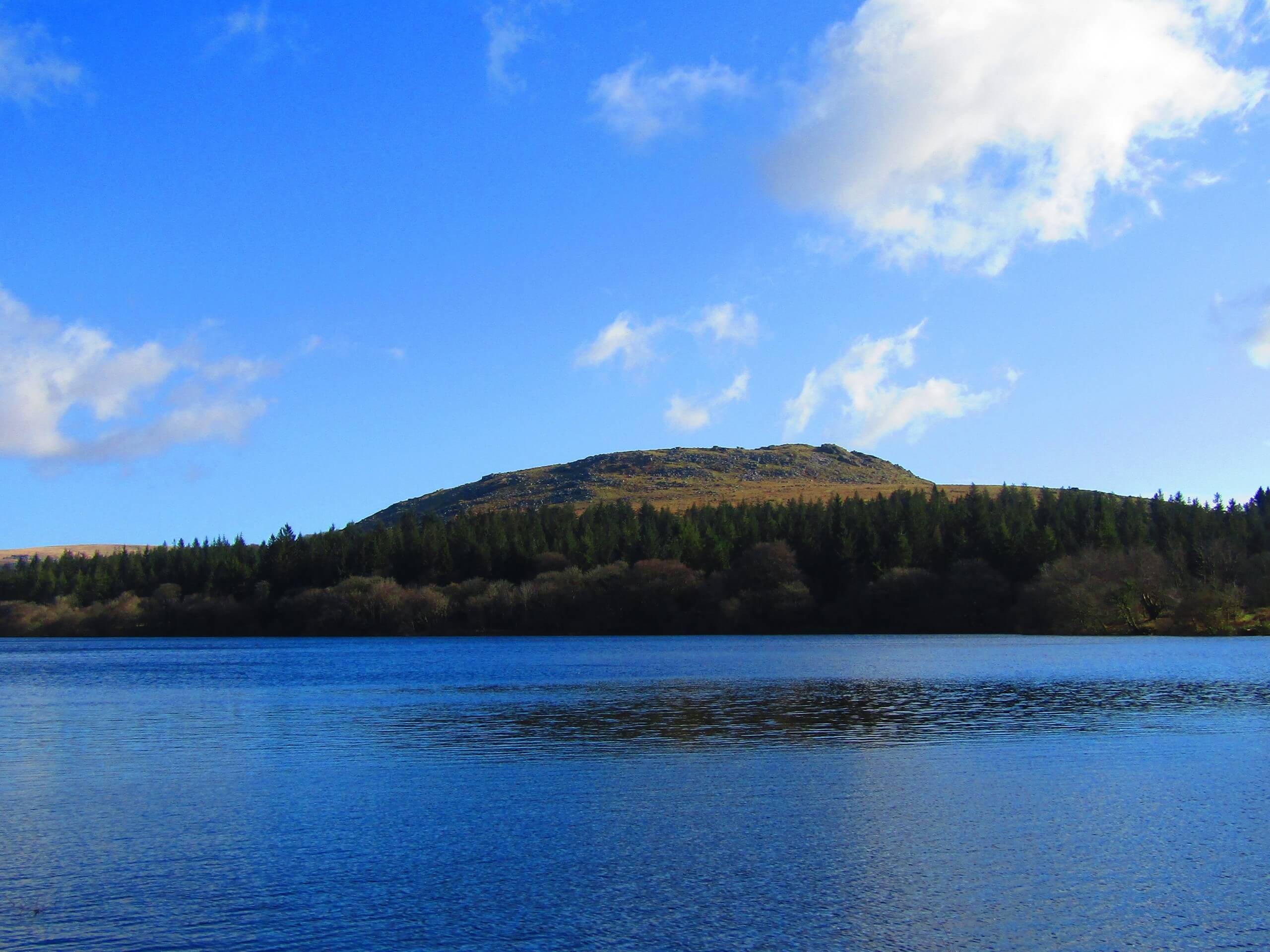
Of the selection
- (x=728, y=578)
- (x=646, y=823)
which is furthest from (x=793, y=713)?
(x=728, y=578)

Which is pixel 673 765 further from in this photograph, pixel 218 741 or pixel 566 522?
pixel 566 522

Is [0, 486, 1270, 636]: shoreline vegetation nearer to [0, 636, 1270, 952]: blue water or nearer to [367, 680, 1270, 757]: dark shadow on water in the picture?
[367, 680, 1270, 757]: dark shadow on water

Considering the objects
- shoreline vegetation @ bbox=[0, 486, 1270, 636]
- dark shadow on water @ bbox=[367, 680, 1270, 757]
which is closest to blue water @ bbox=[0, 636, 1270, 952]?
dark shadow on water @ bbox=[367, 680, 1270, 757]

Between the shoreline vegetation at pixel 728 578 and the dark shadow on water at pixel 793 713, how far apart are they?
74.1m

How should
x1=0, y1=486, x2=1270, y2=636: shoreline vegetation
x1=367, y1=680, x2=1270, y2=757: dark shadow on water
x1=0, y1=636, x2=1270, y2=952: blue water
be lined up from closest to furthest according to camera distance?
x1=0, y1=636, x2=1270, y2=952: blue water
x1=367, y1=680, x2=1270, y2=757: dark shadow on water
x1=0, y1=486, x2=1270, y2=636: shoreline vegetation

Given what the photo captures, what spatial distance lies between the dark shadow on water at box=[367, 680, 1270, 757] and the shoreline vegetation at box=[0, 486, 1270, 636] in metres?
74.1

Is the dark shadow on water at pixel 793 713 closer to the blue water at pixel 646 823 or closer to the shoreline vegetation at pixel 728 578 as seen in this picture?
the blue water at pixel 646 823

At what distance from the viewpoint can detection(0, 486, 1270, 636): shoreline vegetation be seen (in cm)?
12862

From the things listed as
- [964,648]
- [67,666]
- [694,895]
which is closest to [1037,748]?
[694,895]

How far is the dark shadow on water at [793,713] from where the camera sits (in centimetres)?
3706

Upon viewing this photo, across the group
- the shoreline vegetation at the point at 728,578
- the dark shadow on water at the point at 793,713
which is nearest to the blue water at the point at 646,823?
the dark shadow on water at the point at 793,713

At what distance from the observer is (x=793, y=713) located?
4475cm

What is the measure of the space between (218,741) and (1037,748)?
27.6m

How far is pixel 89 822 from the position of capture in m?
24.2
